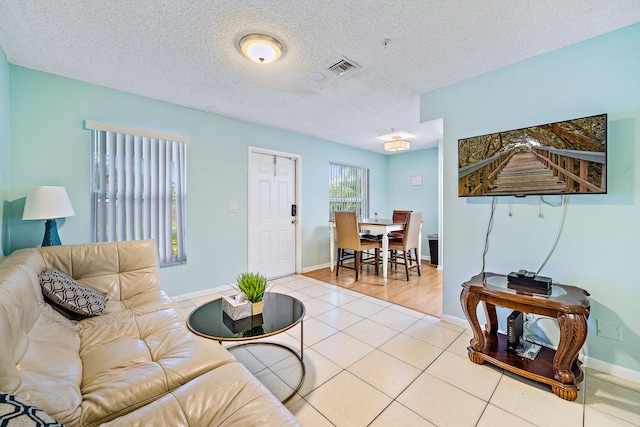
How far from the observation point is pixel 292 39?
1.92 metres

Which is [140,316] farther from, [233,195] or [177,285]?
[233,195]

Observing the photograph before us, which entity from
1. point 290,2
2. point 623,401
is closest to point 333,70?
point 290,2

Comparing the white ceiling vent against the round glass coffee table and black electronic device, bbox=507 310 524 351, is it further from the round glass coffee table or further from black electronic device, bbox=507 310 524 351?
black electronic device, bbox=507 310 524 351

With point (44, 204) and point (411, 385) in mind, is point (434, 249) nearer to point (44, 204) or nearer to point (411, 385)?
point (411, 385)

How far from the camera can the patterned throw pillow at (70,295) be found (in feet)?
5.40

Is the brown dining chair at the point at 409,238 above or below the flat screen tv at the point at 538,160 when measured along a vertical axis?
below

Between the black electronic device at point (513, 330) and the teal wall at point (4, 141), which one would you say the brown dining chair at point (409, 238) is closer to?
the black electronic device at point (513, 330)

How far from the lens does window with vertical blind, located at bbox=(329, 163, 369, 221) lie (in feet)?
17.3

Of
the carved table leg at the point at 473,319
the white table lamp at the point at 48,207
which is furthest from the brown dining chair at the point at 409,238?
the white table lamp at the point at 48,207

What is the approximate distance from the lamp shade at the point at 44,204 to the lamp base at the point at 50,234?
171 mm

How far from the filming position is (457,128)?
2.57m

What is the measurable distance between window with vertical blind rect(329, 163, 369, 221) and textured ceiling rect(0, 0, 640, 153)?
2440 millimetres

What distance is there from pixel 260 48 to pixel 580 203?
2615 millimetres

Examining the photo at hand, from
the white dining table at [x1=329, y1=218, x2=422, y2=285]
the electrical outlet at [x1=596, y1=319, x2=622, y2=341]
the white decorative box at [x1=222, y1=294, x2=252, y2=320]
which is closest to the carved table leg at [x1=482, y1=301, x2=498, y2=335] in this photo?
the electrical outlet at [x1=596, y1=319, x2=622, y2=341]
